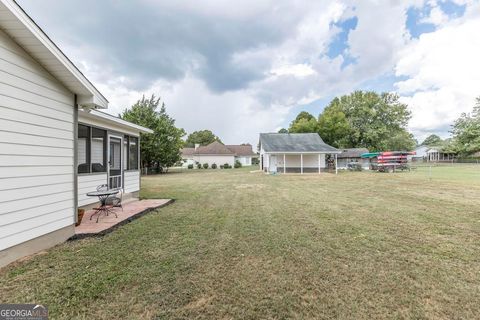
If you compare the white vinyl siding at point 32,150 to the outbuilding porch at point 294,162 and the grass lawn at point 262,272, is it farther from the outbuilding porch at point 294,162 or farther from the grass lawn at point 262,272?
the outbuilding porch at point 294,162

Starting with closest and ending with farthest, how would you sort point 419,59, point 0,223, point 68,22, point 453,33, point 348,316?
1. point 348,316
2. point 0,223
3. point 68,22
4. point 453,33
5. point 419,59

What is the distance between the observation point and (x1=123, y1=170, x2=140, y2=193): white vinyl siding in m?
8.00

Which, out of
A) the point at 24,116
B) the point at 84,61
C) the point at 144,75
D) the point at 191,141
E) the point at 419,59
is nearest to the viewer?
the point at 24,116

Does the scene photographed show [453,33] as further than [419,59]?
No

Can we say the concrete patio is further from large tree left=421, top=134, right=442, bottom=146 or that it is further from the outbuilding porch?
large tree left=421, top=134, right=442, bottom=146

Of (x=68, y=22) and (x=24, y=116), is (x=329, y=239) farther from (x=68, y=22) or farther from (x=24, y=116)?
(x=68, y=22)

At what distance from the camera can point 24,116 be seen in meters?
3.39

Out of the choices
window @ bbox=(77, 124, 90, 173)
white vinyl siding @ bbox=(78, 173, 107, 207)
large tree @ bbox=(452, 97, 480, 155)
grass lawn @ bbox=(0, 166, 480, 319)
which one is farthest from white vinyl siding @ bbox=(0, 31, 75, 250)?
large tree @ bbox=(452, 97, 480, 155)

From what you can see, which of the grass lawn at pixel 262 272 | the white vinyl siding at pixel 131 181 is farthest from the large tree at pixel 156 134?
the grass lawn at pixel 262 272

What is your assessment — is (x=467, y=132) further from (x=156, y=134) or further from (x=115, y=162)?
(x=115, y=162)

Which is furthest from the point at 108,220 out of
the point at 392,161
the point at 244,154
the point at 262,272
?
the point at 244,154

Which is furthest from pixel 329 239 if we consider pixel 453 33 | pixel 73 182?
pixel 453 33

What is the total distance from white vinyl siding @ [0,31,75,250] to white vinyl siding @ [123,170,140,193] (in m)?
3.71

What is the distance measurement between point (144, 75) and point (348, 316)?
17.1m
